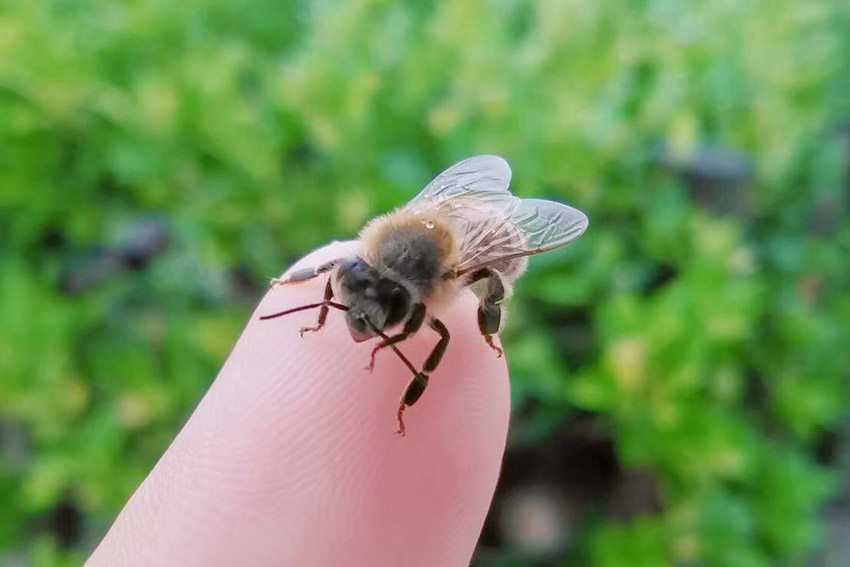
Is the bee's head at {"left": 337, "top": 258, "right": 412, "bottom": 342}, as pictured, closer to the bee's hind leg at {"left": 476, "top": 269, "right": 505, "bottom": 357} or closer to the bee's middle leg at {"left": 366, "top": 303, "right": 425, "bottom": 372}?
the bee's middle leg at {"left": 366, "top": 303, "right": 425, "bottom": 372}

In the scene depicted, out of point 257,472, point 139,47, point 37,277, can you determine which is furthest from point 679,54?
point 37,277

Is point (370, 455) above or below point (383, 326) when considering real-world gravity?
below

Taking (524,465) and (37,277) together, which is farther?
(524,465)

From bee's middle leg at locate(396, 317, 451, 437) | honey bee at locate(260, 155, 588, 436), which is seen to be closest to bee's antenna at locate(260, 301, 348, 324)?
honey bee at locate(260, 155, 588, 436)

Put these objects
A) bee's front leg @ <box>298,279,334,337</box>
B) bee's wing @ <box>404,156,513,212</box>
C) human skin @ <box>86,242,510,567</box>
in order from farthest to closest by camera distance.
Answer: bee's wing @ <box>404,156,513,212</box> → bee's front leg @ <box>298,279,334,337</box> → human skin @ <box>86,242,510,567</box>

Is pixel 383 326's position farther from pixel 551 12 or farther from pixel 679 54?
pixel 679 54

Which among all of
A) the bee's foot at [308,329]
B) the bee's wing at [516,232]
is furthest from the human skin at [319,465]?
the bee's wing at [516,232]
